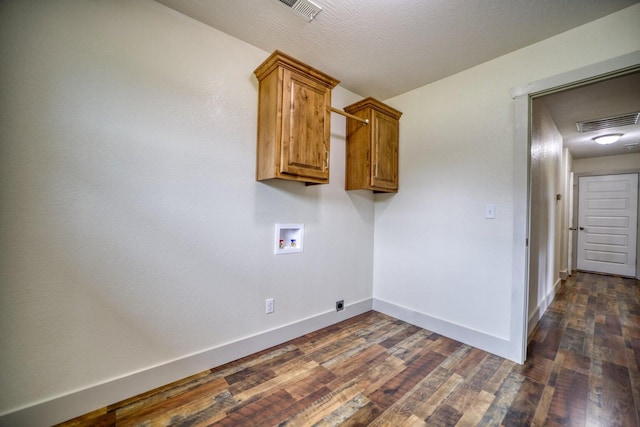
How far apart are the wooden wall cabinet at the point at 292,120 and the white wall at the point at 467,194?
1175mm

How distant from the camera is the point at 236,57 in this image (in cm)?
204

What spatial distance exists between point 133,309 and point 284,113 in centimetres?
168

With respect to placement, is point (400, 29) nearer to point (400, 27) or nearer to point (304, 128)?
point (400, 27)

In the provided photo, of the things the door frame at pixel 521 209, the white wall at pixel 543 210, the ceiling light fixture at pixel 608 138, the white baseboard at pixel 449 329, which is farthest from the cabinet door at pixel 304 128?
the ceiling light fixture at pixel 608 138

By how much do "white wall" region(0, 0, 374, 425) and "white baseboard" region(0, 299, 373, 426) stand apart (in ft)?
0.08

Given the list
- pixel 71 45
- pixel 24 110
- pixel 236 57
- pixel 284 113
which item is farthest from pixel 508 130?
pixel 24 110

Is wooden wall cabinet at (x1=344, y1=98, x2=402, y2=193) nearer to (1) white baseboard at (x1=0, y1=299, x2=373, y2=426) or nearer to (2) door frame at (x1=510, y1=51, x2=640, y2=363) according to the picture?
(2) door frame at (x1=510, y1=51, x2=640, y2=363)

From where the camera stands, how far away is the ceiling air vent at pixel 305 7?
1646mm

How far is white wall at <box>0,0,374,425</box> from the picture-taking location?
1.34 metres

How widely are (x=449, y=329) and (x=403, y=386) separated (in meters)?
1.00

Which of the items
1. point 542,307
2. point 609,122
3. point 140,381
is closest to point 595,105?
point 609,122

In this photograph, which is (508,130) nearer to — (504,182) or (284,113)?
(504,182)

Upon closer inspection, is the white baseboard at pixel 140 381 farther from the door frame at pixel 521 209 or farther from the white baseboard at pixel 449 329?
the door frame at pixel 521 209

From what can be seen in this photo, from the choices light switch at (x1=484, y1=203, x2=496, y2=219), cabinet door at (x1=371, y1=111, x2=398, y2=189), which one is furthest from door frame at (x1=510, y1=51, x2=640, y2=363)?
cabinet door at (x1=371, y1=111, x2=398, y2=189)
